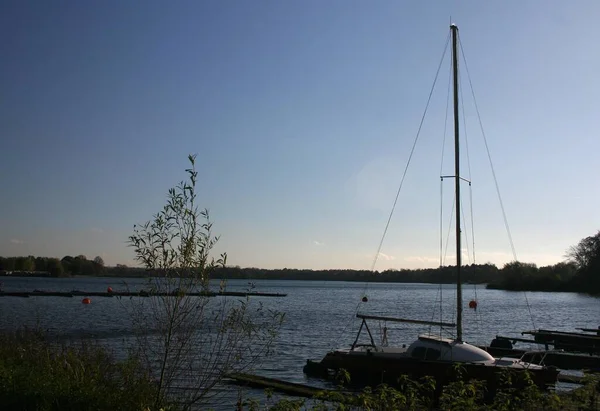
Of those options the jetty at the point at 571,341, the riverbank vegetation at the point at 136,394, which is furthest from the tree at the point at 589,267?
the riverbank vegetation at the point at 136,394

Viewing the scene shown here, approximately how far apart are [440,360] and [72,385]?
50.8 ft

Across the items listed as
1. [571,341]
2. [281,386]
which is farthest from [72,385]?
[571,341]

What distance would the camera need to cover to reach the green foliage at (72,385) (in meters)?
12.7

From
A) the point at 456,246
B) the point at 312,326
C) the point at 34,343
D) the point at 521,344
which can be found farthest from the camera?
the point at 312,326

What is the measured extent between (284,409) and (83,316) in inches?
2417

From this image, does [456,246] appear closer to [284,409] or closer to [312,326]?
[284,409]

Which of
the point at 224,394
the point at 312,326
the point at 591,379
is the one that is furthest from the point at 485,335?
the point at 591,379

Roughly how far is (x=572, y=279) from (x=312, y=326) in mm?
109290

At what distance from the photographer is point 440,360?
24219 mm

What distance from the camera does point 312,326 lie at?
190 ft

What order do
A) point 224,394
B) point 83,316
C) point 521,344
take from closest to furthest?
point 224,394, point 521,344, point 83,316

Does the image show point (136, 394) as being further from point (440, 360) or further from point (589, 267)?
point (589, 267)

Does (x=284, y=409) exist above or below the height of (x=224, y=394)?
above

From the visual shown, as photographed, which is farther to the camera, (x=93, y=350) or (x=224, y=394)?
(x=224, y=394)
